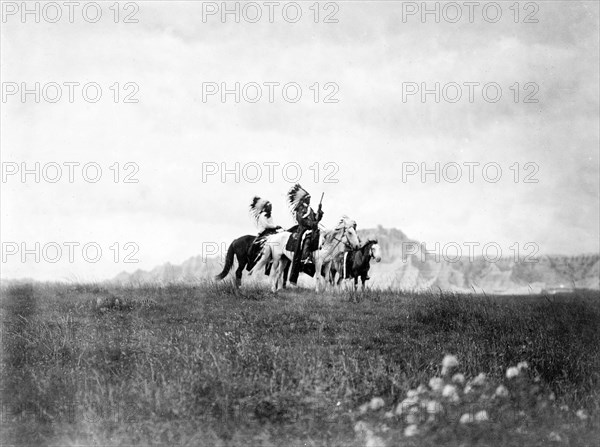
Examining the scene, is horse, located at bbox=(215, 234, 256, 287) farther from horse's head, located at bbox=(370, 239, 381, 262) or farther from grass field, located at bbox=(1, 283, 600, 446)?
grass field, located at bbox=(1, 283, 600, 446)

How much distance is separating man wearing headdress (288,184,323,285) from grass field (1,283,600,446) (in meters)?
3.82

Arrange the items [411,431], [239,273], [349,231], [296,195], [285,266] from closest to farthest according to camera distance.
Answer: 1. [411,431]
2. [296,195]
3. [239,273]
4. [285,266]
5. [349,231]

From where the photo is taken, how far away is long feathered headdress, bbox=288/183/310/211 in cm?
1451

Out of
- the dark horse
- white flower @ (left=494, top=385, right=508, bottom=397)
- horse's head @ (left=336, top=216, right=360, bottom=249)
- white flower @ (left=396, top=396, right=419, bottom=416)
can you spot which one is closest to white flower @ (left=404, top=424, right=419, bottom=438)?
white flower @ (left=396, top=396, right=419, bottom=416)

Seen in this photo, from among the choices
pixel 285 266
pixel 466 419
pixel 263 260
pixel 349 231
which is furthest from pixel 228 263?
pixel 466 419

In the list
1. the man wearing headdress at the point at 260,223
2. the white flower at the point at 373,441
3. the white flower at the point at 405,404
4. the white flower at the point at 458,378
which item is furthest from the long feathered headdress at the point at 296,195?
the white flower at the point at 373,441

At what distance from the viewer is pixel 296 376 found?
829 cm

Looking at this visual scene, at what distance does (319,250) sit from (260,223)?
2.07 m

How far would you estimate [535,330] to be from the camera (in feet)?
34.7

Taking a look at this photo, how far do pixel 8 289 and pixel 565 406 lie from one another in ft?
38.9

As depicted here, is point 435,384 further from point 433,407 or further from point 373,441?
point 373,441

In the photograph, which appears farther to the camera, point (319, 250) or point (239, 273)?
point (319, 250)

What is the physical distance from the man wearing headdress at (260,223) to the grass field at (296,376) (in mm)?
3776

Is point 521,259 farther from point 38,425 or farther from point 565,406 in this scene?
point 38,425
